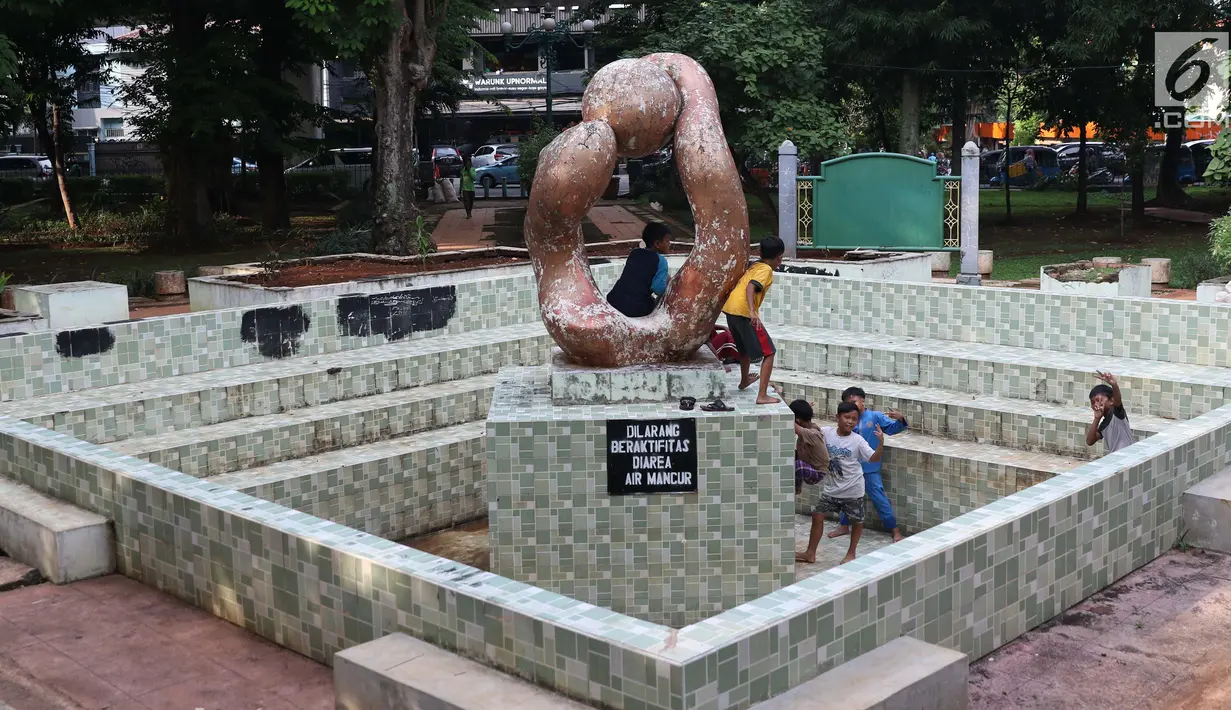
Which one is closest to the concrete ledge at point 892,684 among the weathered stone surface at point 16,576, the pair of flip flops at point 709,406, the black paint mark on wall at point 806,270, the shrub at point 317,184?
the pair of flip flops at point 709,406

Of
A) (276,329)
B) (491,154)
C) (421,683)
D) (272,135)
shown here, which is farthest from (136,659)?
(491,154)

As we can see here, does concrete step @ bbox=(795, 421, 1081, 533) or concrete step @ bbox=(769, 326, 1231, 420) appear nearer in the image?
concrete step @ bbox=(795, 421, 1081, 533)

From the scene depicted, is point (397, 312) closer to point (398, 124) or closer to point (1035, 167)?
point (398, 124)

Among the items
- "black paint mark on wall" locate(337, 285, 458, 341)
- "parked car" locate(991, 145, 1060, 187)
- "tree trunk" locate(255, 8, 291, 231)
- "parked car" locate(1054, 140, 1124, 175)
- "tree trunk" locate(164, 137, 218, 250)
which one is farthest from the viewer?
"parked car" locate(991, 145, 1060, 187)

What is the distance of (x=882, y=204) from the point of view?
16.6m

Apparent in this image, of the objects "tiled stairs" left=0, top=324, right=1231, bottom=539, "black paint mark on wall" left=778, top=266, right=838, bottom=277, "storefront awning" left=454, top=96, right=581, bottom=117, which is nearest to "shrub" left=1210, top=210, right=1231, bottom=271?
"black paint mark on wall" left=778, top=266, right=838, bottom=277

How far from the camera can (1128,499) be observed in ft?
21.6

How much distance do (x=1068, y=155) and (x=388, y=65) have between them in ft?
106

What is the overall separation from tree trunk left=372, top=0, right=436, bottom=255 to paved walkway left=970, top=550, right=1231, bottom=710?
47.2 ft

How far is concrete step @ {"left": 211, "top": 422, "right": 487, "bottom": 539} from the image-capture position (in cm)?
919

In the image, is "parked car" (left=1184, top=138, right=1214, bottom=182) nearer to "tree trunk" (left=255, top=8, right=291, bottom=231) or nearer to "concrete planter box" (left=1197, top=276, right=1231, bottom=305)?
"tree trunk" (left=255, top=8, right=291, bottom=231)

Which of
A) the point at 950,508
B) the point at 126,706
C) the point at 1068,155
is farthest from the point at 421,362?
the point at 1068,155

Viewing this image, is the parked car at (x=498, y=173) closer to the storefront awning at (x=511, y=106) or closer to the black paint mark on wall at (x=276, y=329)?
the storefront awning at (x=511, y=106)

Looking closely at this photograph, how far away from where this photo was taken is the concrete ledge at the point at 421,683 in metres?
4.52
